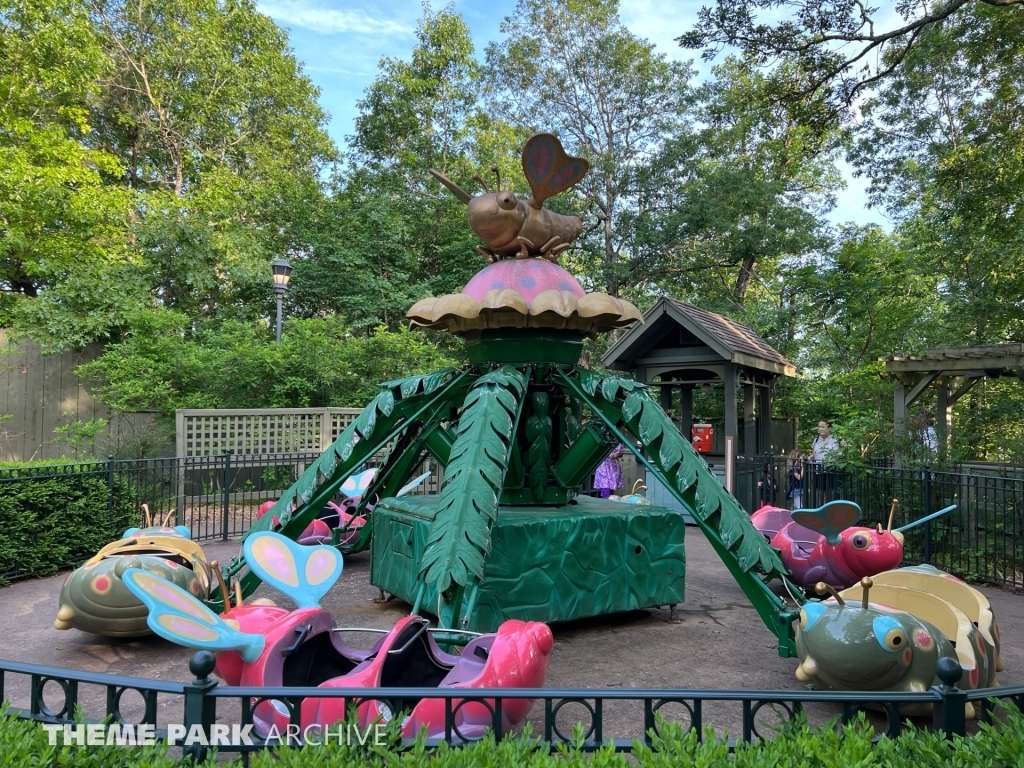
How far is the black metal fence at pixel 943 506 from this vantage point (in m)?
7.48

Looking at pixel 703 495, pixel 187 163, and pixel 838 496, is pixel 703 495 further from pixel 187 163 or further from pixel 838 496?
pixel 187 163

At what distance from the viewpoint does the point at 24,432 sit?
520 inches

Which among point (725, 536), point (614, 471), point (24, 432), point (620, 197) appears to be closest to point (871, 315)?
point (620, 197)

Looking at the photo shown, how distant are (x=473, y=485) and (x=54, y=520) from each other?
17.6 ft

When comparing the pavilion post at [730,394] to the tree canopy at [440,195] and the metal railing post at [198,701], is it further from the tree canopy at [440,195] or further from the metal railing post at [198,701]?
the metal railing post at [198,701]

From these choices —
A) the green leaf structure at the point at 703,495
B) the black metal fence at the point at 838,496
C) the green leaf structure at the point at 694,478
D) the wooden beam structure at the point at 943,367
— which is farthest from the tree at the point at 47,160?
the wooden beam structure at the point at 943,367

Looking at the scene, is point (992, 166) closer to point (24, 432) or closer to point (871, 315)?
point (871, 315)

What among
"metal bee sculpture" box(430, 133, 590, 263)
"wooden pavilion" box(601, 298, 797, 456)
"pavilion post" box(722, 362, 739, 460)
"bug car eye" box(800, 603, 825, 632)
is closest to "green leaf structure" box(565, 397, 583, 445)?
"metal bee sculpture" box(430, 133, 590, 263)

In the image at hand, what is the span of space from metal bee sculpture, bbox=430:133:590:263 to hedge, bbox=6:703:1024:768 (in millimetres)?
4219

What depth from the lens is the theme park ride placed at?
4.61m

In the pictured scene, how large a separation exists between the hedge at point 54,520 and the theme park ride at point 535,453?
314 cm

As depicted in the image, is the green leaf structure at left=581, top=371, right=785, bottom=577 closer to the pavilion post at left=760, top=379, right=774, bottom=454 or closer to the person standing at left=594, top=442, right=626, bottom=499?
the person standing at left=594, top=442, right=626, bottom=499

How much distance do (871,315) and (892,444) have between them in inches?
380

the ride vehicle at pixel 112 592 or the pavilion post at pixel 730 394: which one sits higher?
the pavilion post at pixel 730 394
